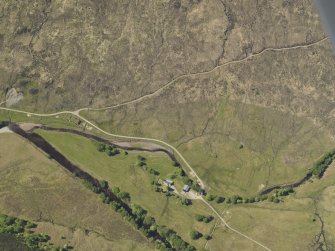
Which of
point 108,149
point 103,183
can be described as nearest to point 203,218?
point 103,183

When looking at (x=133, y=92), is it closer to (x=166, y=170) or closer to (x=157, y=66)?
(x=157, y=66)

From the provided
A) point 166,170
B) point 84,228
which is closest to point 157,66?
point 166,170

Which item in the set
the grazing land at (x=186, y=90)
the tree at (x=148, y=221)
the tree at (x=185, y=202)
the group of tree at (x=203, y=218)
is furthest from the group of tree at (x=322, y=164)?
the tree at (x=148, y=221)

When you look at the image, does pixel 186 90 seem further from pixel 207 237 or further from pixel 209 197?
pixel 207 237

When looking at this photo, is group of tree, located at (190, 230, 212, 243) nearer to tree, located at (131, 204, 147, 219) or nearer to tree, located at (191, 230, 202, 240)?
tree, located at (191, 230, 202, 240)

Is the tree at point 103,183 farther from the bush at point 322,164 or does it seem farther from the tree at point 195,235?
the bush at point 322,164

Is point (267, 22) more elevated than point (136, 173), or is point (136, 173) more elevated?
point (267, 22)

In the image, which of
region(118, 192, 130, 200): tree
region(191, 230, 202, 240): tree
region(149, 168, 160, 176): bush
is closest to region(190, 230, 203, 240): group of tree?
region(191, 230, 202, 240): tree
